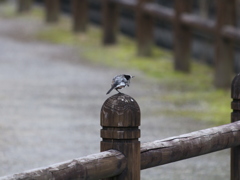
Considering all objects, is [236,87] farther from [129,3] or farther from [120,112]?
[129,3]

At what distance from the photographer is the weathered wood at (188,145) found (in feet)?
10.6

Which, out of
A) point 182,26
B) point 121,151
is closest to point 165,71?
point 182,26

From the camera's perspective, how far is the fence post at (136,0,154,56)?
466 inches

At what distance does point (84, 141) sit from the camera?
7.02 m

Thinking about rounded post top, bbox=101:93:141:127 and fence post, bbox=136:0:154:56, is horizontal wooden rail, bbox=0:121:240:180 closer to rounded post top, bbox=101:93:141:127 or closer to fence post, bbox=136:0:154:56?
rounded post top, bbox=101:93:141:127

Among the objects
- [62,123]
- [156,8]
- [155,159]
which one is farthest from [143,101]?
[155,159]

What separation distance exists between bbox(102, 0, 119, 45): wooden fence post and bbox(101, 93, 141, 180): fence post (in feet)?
32.4

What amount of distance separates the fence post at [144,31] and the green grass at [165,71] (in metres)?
0.15

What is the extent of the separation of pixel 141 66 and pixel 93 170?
8.44 meters

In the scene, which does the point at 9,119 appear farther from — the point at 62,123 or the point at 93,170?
the point at 93,170

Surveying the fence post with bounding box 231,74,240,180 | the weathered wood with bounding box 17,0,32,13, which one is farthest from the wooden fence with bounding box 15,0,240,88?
the fence post with bounding box 231,74,240,180

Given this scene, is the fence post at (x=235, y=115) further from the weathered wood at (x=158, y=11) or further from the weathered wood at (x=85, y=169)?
the weathered wood at (x=158, y=11)


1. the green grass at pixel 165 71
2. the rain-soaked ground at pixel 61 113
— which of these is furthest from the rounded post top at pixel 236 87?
the green grass at pixel 165 71

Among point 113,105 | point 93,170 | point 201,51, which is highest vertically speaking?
point 201,51
